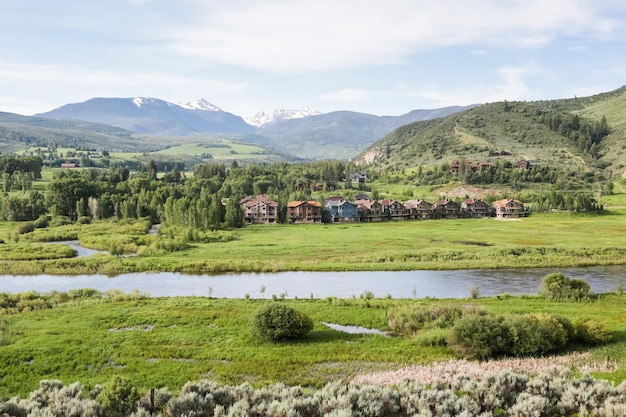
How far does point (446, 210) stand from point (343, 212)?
81.9 feet

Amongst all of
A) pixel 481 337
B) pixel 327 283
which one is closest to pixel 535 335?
pixel 481 337

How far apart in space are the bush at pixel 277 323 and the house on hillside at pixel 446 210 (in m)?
96.0

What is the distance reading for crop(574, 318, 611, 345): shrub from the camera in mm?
26500

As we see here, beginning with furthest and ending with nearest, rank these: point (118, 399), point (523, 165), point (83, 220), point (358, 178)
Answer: point (358, 178)
point (523, 165)
point (83, 220)
point (118, 399)

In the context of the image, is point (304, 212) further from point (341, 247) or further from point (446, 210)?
point (341, 247)

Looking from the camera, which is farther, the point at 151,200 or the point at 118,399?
the point at 151,200

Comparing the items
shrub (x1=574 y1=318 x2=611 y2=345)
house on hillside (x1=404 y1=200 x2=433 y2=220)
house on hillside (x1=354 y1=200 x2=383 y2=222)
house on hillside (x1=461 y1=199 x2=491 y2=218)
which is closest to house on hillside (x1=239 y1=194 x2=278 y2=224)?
house on hillside (x1=354 y1=200 x2=383 y2=222)

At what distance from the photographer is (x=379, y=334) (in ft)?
97.5

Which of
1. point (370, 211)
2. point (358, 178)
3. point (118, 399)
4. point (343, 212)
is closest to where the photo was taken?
point (118, 399)

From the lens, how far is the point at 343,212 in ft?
380

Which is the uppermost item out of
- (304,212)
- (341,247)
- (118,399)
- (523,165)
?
(523,165)

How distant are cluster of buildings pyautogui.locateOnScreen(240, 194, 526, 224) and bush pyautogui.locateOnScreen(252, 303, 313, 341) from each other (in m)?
82.0

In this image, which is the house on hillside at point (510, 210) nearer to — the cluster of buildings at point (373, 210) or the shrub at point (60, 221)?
the cluster of buildings at point (373, 210)

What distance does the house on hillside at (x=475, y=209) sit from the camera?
402ft
